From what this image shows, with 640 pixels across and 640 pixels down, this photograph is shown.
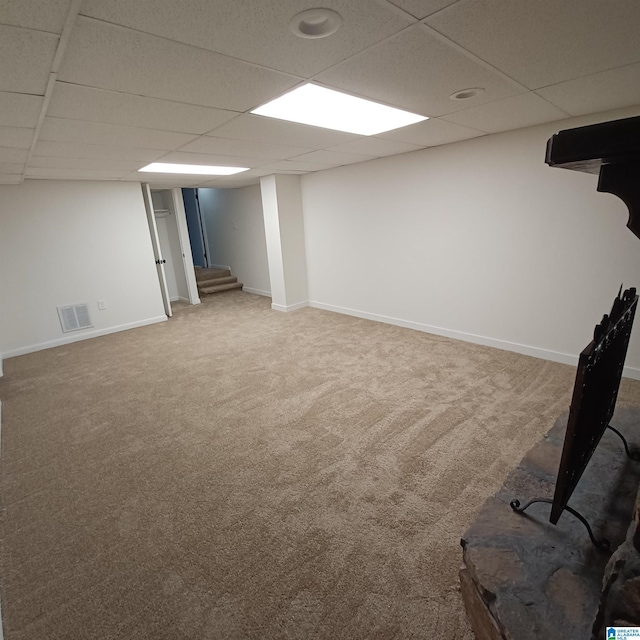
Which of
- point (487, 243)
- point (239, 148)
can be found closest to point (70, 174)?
point (239, 148)

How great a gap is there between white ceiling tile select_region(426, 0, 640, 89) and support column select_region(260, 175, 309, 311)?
3940 mm

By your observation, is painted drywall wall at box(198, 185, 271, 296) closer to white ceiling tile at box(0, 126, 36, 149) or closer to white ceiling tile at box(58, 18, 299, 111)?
white ceiling tile at box(0, 126, 36, 149)

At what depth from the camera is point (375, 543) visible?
1.65 meters

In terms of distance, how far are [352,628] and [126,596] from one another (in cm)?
98

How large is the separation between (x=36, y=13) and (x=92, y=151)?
214 centimetres

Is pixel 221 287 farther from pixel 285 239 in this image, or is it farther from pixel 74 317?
pixel 74 317

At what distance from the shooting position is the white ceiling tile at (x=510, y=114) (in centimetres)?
225

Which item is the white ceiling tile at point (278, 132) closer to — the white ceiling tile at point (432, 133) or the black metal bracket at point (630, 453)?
the white ceiling tile at point (432, 133)

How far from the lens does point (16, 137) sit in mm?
2248

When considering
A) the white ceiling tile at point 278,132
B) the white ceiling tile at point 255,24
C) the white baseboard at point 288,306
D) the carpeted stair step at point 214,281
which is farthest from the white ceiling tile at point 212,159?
the carpeted stair step at point 214,281

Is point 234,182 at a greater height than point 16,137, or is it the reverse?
point 234,182

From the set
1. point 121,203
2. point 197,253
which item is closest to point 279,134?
→ point 121,203

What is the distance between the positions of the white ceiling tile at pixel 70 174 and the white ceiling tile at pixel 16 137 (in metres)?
1.23

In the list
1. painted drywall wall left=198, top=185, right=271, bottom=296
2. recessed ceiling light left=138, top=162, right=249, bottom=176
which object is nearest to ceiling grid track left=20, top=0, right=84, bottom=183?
recessed ceiling light left=138, top=162, right=249, bottom=176
